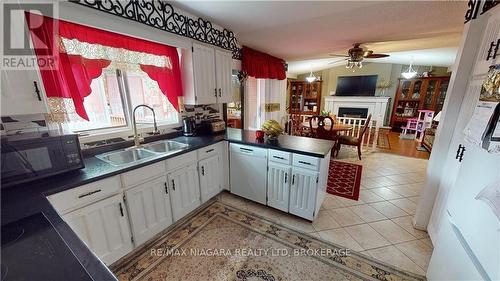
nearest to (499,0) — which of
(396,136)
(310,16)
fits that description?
(310,16)

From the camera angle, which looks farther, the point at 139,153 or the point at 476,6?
the point at 139,153

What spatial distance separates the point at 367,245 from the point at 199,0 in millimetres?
2863

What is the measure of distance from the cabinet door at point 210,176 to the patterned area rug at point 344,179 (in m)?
1.66

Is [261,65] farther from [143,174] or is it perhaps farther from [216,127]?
[143,174]

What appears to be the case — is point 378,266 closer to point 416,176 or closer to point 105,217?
point 105,217

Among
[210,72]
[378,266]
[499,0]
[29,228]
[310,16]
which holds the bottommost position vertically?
[378,266]

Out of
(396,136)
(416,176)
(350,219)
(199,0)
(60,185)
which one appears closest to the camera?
(60,185)

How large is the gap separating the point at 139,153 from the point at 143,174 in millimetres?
488

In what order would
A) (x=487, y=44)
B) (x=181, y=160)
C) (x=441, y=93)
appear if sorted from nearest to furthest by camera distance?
(x=487, y=44)
(x=181, y=160)
(x=441, y=93)

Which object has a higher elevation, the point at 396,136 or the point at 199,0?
the point at 199,0

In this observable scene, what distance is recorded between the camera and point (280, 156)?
204cm

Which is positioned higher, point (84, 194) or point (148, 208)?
point (84, 194)

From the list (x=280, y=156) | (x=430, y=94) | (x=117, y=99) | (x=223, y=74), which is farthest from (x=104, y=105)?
(x=430, y=94)

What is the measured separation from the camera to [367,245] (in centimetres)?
179
